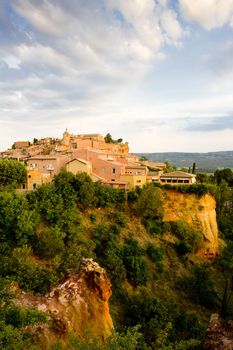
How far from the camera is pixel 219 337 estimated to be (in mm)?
14273

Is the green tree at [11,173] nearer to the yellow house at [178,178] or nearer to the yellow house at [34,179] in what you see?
the yellow house at [34,179]

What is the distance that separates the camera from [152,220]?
140 feet

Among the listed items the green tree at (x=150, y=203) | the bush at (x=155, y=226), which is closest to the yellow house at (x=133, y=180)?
the green tree at (x=150, y=203)

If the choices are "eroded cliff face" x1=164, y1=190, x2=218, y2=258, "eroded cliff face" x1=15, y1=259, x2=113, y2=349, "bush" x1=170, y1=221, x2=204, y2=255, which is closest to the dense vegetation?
"bush" x1=170, y1=221, x2=204, y2=255

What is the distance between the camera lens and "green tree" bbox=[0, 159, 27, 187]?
41.0 metres

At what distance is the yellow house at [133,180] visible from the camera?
144ft

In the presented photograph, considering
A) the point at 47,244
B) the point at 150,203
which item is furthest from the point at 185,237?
the point at 47,244

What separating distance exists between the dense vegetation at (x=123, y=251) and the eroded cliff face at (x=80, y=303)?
4159 mm

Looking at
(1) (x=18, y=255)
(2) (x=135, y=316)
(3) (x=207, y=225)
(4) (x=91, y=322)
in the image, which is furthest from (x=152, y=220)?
(4) (x=91, y=322)

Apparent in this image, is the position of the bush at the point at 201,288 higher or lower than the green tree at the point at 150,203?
lower

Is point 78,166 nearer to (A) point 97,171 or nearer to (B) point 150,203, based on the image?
(A) point 97,171

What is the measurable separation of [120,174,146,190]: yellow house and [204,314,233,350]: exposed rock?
28.7 m

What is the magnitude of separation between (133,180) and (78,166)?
25.4ft

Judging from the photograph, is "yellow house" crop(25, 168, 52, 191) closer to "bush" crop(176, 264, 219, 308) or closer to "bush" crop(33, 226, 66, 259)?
"bush" crop(33, 226, 66, 259)
